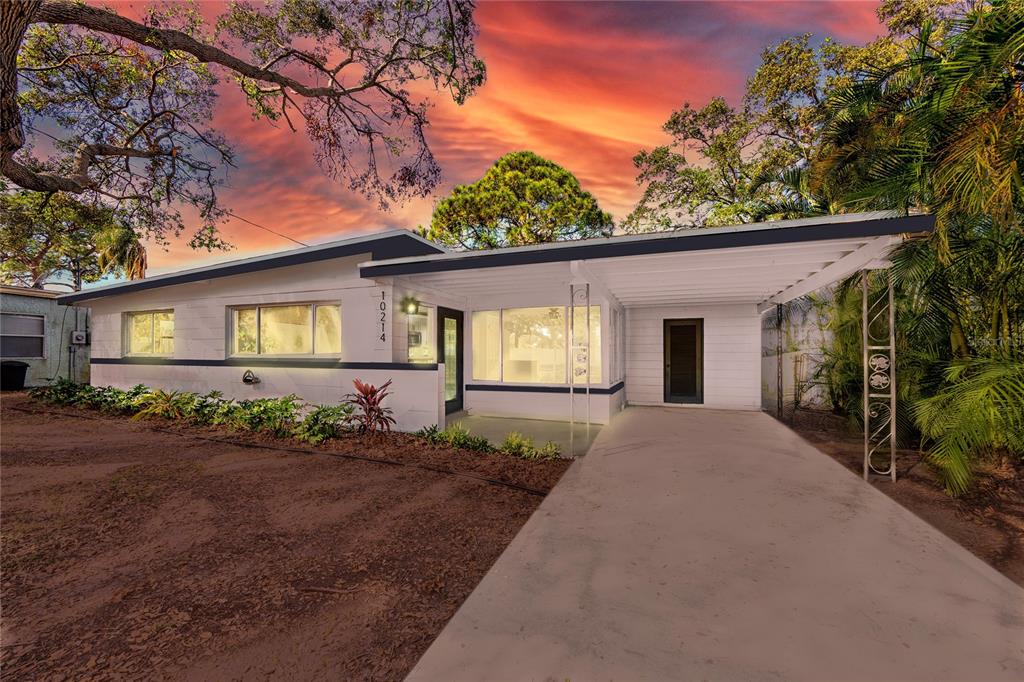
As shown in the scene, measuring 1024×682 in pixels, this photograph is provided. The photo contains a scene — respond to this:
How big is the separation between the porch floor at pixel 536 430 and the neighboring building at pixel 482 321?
318 millimetres

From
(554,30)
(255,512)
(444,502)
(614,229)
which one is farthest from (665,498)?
(614,229)

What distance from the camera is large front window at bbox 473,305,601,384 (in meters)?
7.82

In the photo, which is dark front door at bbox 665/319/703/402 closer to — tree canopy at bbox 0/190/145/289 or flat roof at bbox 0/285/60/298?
tree canopy at bbox 0/190/145/289

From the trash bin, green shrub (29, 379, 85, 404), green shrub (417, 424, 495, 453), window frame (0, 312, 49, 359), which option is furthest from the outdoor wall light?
window frame (0, 312, 49, 359)

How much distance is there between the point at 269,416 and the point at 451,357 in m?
3.51

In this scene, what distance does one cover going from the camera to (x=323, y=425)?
20.4 ft

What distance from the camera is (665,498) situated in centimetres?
379

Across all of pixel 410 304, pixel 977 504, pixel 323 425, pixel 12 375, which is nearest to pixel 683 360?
pixel 977 504

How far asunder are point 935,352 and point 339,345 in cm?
899

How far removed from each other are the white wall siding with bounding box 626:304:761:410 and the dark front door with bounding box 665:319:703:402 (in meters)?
0.15

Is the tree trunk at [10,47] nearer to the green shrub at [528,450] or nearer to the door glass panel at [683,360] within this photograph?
the green shrub at [528,450]

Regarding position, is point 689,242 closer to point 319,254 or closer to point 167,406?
point 319,254

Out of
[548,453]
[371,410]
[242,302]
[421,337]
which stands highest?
[242,302]

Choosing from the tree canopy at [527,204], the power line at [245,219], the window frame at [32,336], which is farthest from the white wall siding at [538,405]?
the window frame at [32,336]
